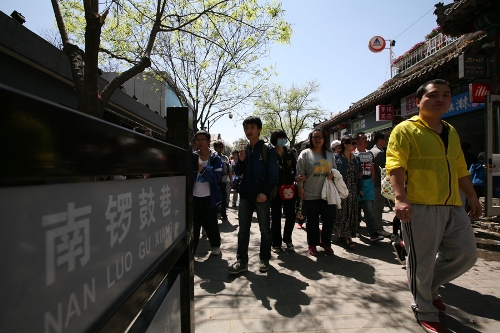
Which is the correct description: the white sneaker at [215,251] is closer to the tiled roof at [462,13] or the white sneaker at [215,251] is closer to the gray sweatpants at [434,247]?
the gray sweatpants at [434,247]

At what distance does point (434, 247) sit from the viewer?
228 cm

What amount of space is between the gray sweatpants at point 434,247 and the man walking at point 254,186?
5.14ft

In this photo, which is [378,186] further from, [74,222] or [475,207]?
[74,222]

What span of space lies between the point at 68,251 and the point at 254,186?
294 cm

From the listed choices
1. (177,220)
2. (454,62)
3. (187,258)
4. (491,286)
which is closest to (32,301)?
(177,220)

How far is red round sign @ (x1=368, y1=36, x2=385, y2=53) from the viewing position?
62.8 ft

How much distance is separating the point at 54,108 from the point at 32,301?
0.98 ft

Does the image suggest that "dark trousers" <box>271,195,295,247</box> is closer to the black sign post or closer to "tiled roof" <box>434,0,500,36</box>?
the black sign post

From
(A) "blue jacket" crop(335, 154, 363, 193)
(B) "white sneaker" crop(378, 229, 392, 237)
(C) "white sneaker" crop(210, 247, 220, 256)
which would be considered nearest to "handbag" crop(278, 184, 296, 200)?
(A) "blue jacket" crop(335, 154, 363, 193)

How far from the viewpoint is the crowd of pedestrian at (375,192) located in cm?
230

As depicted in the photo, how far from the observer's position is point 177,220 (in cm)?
136

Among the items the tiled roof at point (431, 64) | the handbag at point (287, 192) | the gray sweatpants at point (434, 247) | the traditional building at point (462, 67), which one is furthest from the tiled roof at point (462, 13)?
the gray sweatpants at point (434, 247)

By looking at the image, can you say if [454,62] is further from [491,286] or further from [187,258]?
[187,258]

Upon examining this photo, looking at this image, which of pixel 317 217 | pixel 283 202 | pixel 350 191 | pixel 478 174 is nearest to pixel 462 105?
pixel 478 174
